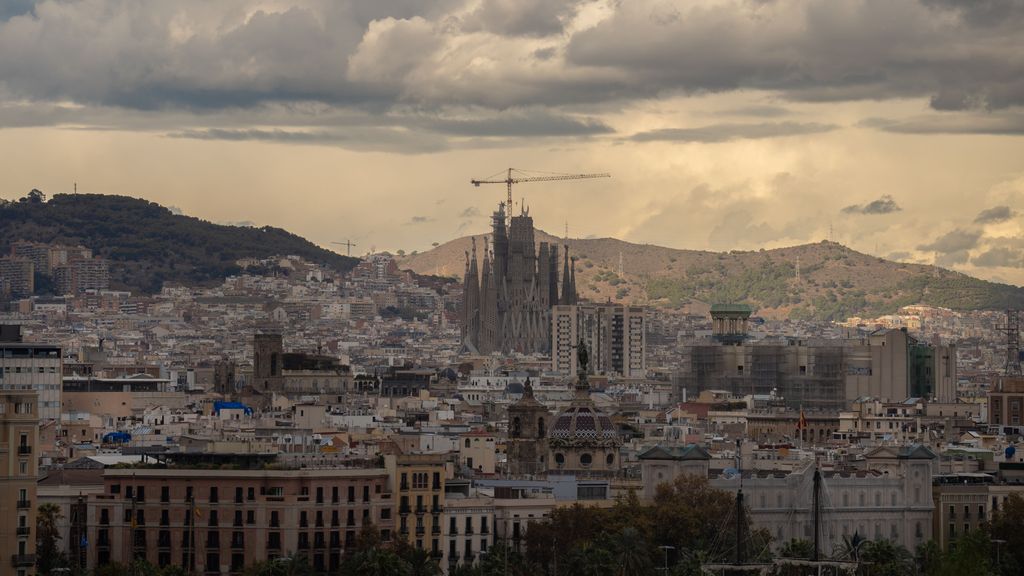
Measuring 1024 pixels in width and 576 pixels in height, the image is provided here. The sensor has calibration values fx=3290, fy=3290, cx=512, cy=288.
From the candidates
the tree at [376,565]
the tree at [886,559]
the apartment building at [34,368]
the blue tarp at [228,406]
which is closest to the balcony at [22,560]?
the tree at [376,565]

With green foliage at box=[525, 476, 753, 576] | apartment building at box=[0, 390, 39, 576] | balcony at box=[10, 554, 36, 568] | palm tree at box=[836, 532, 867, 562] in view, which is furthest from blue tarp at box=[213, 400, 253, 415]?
balcony at box=[10, 554, 36, 568]

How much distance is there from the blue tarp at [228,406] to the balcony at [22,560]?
9401cm

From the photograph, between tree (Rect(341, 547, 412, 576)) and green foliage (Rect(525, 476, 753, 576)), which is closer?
tree (Rect(341, 547, 412, 576))

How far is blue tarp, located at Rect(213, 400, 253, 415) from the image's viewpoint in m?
176

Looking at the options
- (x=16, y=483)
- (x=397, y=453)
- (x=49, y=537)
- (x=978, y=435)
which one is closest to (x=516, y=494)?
(x=397, y=453)

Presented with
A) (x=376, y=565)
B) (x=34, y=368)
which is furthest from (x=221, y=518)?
(x=34, y=368)

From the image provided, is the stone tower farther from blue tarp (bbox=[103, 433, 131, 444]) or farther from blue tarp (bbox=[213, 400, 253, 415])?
blue tarp (bbox=[213, 400, 253, 415])

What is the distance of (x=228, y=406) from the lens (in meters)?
180

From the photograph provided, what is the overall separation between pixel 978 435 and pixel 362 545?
62.0 metres

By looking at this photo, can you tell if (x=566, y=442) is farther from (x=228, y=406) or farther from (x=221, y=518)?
(x=228, y=406)

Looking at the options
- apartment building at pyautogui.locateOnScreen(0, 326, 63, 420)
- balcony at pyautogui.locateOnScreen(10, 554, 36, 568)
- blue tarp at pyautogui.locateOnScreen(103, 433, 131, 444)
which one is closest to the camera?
balcony at pyautogui.locateOnScreen(10, 554, 36, 568)

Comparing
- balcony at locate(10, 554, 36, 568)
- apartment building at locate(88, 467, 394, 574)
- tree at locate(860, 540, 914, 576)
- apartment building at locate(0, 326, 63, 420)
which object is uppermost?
apartment building at locate(0, 326, 63, 420)

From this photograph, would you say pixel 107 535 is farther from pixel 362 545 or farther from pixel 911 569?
pixel 911 569

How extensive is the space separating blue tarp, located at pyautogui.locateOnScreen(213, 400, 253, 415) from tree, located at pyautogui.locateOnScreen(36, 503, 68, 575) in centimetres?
8400
